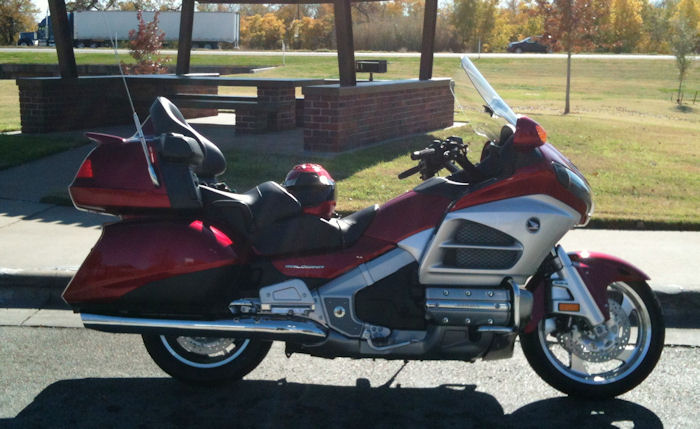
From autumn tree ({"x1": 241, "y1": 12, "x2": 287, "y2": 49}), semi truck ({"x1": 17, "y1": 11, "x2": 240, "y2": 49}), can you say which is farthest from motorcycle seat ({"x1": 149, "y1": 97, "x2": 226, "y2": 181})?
autumn tree ({"x1": 241, "y1": 12, "x2": 287, "y2": 49})

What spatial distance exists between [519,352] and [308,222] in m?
1.74

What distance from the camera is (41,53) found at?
39906mm

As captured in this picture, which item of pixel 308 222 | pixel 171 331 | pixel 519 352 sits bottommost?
pixel 519 352

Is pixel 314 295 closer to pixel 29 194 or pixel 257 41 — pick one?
pixel 29 194

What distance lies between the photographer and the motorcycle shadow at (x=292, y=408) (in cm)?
414

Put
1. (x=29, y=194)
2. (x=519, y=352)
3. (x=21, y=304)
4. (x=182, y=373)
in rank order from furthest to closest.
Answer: (x=29, y=194)
(x=21, y=304)
(x=519, y=352)
(x=182, y=373)

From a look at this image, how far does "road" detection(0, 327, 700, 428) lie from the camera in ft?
13.7

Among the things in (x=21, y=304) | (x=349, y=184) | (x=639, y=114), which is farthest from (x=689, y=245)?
(x=639, y=114)

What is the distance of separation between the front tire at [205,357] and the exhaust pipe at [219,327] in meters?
0.25

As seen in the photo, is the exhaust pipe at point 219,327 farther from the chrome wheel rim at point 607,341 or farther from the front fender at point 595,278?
the chrome wheel rim at point 607,341

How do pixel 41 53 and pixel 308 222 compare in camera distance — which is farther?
pixel 41 53

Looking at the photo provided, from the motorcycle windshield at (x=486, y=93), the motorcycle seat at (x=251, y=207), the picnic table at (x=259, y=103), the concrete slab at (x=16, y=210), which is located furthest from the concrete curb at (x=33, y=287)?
the picnic table at (x=259, y=103)

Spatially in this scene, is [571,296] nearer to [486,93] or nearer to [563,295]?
[563,295]

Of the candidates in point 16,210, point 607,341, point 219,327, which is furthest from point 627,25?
point 219,327
